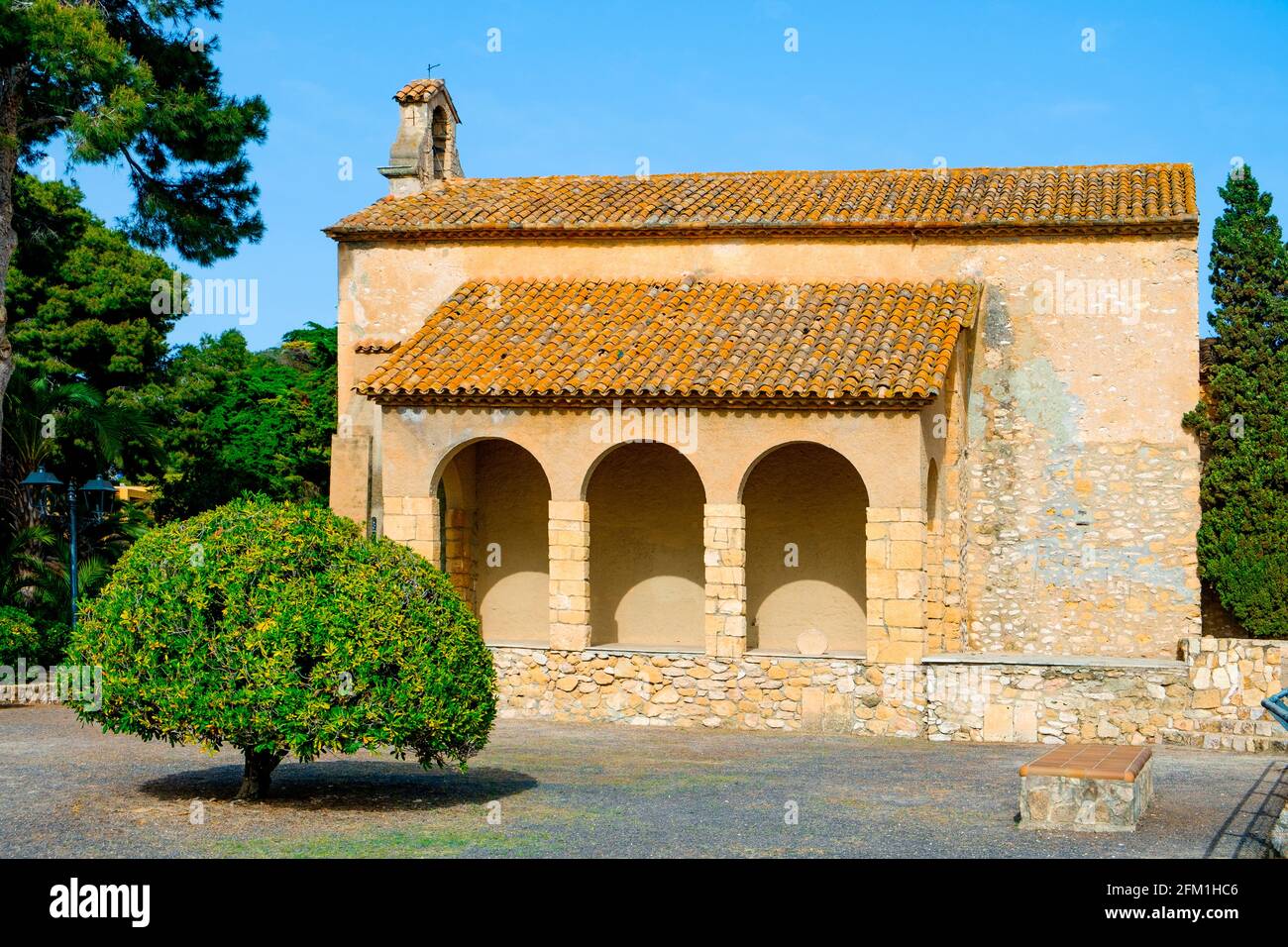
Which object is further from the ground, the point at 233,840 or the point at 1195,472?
the point at 1195,472

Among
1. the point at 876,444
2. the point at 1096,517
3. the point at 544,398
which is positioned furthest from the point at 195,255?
the point at 1096,517

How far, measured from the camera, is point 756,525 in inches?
814

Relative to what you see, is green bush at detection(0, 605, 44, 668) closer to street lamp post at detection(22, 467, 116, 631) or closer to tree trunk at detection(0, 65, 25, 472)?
street lamp post at detection(22, 467, 116, 631)

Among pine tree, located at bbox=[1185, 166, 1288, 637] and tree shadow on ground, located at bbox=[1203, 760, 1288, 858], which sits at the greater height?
pine tree, located at bbox=[1185, 166, 1288, 637]

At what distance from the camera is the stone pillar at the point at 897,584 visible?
57.6 feet

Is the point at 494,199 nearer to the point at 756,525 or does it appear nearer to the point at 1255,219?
the point at 756,525

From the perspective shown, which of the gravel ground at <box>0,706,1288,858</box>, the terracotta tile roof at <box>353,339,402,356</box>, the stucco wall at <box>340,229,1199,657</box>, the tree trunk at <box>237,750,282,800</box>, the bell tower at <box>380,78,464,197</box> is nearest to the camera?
the gravel ground at <box>0,706,1288,858</box>

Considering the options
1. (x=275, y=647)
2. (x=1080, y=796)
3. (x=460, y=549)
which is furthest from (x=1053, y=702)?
(x=275, y=647)

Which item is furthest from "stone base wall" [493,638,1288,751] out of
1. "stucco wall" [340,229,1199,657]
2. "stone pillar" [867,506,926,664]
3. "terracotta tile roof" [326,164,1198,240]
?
"terracotta tile roof" [326,164,1198,240]

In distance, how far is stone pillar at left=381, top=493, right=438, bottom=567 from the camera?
19.3 m

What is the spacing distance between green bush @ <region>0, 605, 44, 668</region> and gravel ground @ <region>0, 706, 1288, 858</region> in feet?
11.9

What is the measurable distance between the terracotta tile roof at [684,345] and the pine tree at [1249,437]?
391 cm

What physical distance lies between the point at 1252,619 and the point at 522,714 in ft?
33.3

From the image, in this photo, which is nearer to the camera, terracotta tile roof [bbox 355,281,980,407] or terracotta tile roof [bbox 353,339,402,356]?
terracotta tile roof [bbox 355,281,980,407]
